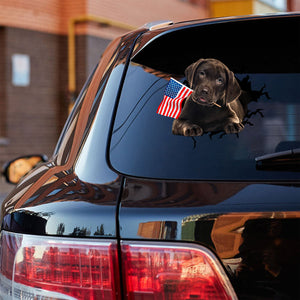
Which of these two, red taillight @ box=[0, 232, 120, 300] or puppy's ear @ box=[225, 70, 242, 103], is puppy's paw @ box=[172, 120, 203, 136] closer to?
puppy's ear @ box=[225, 70, 242, 103]

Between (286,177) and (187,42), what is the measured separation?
562 mm

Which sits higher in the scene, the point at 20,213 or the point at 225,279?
Result: the point at 20,213

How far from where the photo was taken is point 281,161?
1.60 m

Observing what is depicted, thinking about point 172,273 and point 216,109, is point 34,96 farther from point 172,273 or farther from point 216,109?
point 172,273

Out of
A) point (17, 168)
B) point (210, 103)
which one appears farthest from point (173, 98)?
point (17, 168)

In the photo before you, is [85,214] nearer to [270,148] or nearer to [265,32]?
[270,148]

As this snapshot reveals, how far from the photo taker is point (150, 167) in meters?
1.66

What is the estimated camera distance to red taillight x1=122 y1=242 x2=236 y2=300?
1.47 metres

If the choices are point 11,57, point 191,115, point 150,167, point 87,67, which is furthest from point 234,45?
point 87,67

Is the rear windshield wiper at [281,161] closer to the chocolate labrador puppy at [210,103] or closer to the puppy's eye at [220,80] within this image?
the chocolate labrador puppy at [210,103]

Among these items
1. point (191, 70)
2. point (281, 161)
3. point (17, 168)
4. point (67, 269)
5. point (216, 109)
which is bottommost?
point (67, 269)

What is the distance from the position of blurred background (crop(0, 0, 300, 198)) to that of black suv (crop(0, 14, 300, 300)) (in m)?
12.0

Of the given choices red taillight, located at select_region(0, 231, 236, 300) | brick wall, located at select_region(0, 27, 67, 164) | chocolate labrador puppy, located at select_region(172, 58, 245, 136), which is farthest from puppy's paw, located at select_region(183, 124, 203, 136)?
brick wall, located at select_region(0, 27, 67, 164)

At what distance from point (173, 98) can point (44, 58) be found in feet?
44.9
